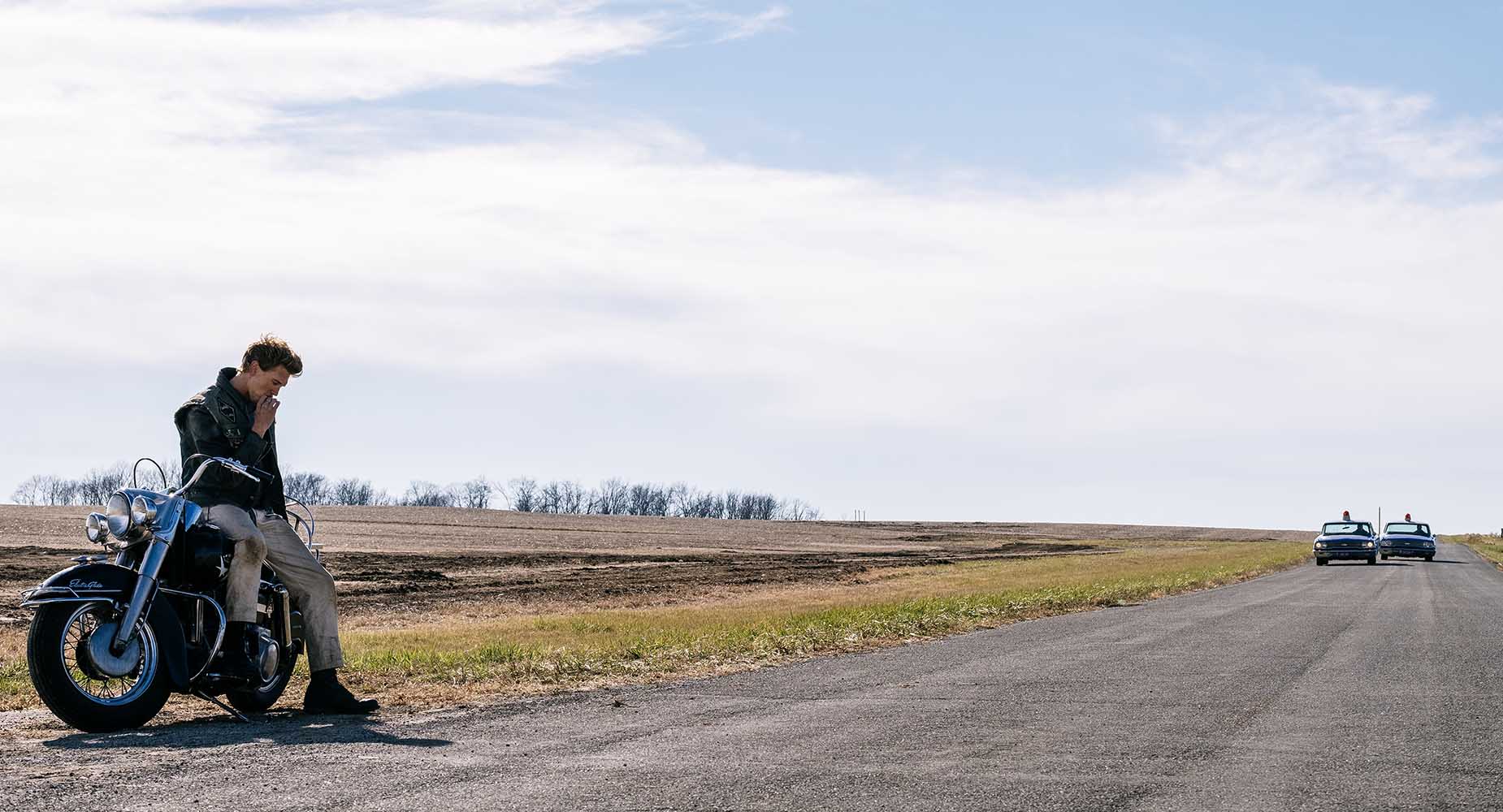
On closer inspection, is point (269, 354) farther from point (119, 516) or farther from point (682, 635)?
point (682, 635)

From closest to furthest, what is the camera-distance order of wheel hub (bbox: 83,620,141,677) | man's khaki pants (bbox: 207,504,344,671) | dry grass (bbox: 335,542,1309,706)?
1. wheel hub (bbox: 83,620,141,677)
2. man's khaki pants (bbox: 207,504,344,671)
3. dry grass (bbox: 335,542,1309,706)

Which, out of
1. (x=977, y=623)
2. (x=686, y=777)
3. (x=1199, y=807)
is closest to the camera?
(x=1199, y=807)

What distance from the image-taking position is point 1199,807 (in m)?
5.74

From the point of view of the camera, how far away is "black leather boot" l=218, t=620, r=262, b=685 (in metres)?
8.23

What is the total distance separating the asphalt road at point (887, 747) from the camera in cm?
583

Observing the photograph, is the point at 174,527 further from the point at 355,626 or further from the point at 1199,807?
the point at 355,626

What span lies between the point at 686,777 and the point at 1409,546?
50649 mm

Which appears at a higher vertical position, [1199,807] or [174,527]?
[174,527]

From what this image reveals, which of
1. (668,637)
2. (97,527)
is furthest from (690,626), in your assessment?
(97,527)

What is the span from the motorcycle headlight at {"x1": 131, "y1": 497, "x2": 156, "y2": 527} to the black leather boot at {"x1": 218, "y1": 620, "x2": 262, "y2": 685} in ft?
2.71

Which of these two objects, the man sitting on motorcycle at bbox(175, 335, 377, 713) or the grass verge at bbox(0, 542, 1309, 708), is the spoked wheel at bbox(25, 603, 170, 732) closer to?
the man sitting on motorcycle at bbox(175, 335, 377, 713)

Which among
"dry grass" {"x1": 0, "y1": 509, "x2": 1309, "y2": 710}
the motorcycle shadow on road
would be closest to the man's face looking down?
the motorcycle shadow on road

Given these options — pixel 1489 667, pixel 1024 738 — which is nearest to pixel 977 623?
pixel 1489 667

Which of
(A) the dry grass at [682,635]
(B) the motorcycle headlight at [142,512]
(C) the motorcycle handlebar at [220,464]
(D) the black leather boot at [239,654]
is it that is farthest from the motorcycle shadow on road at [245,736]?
(C) the motorcycle handlebar at [220,464]
